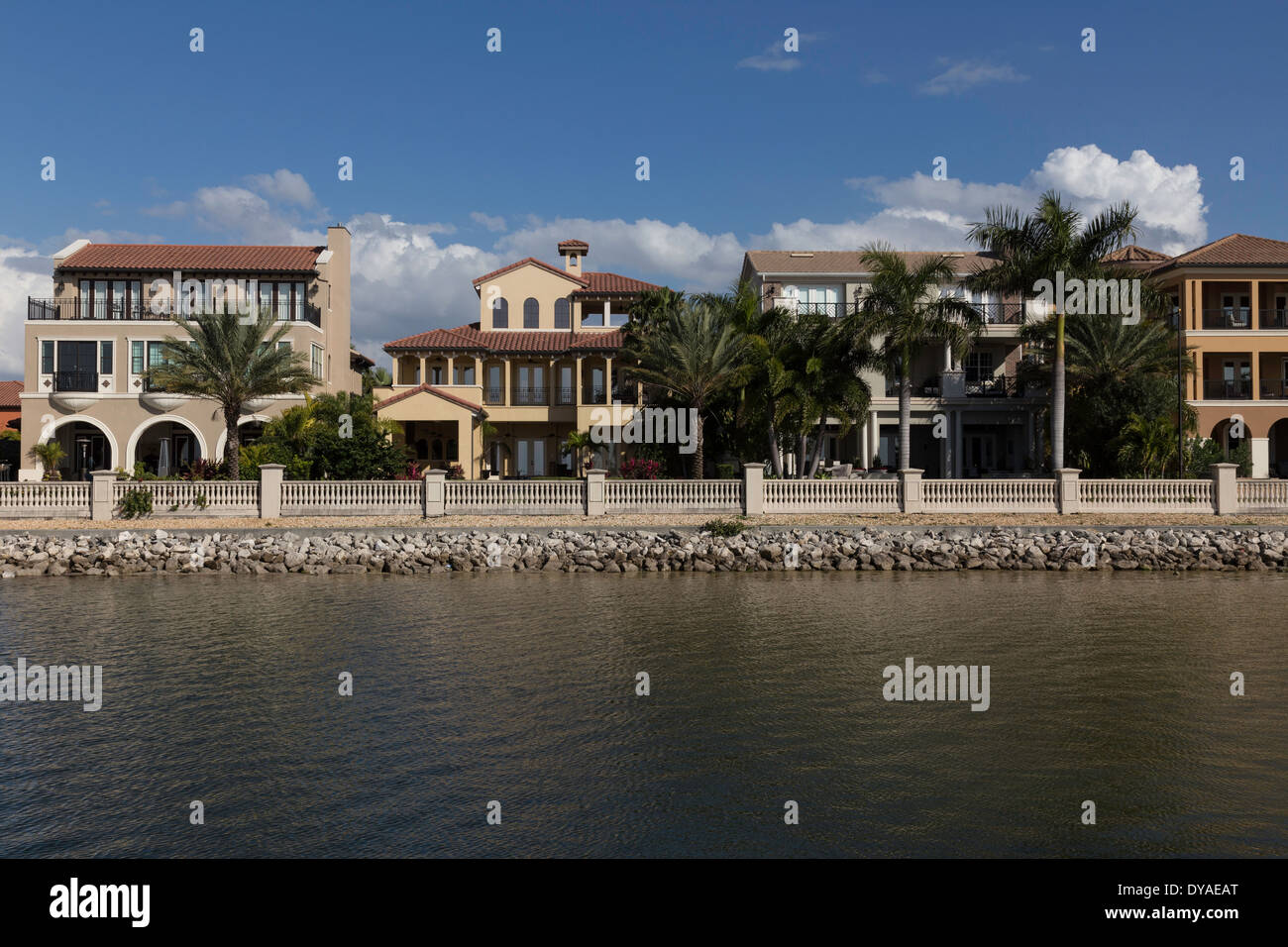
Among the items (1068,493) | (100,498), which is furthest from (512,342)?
(1068,493)

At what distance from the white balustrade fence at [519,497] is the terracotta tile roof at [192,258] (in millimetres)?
22752

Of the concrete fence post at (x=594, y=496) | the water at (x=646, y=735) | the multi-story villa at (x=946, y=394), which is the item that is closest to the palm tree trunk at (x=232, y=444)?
the concrete fence post at (x=594, y=496)

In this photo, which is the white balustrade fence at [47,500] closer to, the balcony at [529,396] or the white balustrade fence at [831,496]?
the white balustrade fence at [831,496]

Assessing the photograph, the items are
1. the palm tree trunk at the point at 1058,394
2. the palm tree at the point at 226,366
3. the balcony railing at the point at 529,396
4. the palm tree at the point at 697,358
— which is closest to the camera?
the palm tree trunk at the point at 1058,394

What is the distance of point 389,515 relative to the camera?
28.9 metres

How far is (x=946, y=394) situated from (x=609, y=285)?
19.0 m

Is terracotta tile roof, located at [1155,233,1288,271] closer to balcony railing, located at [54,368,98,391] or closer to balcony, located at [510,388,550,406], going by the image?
balcony, located at [510,388,550,406]

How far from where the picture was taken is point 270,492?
94.4 ft

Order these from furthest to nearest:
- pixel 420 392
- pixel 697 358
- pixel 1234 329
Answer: pixel 420 392 → pixel 1234 329 → pixel 697 358

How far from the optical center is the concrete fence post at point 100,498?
2859cm

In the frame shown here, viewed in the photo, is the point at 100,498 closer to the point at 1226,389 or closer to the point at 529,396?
the point at 529,396

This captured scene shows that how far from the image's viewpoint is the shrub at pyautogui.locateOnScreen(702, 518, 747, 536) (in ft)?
88.1

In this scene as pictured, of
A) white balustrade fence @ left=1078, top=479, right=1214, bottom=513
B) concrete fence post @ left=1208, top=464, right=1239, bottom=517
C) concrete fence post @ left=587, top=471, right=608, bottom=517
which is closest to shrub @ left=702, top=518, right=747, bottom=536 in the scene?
concrete fence post @ left=587, top=471, right=608, bottom=517

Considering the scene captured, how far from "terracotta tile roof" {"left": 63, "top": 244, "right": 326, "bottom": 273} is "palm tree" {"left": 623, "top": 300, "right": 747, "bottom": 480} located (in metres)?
22.6
